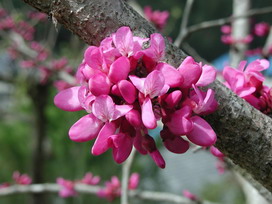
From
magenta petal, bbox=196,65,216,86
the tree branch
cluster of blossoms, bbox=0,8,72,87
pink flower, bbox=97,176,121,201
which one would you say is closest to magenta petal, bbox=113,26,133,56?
magenta petal, bbox=196,65,216,86

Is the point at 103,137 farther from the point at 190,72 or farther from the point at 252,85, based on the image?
the point at 252,85

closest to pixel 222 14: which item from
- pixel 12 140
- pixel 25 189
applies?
pixel 12 140

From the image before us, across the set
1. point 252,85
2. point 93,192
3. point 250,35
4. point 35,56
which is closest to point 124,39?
point 252,85

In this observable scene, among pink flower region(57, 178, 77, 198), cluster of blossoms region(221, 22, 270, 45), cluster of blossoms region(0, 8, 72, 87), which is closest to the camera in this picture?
pink flower region(57, 178, 77, 198)

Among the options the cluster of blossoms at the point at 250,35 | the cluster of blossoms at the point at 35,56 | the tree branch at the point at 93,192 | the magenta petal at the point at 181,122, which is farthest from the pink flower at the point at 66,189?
the magenta petal at the point at 181,122

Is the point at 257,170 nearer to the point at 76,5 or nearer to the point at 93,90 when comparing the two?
the point at 93,90

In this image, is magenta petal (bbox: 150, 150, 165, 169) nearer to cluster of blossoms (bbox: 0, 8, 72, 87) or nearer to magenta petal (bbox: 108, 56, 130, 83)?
magenta petal (bbox: 108, 56, 130, 83)
